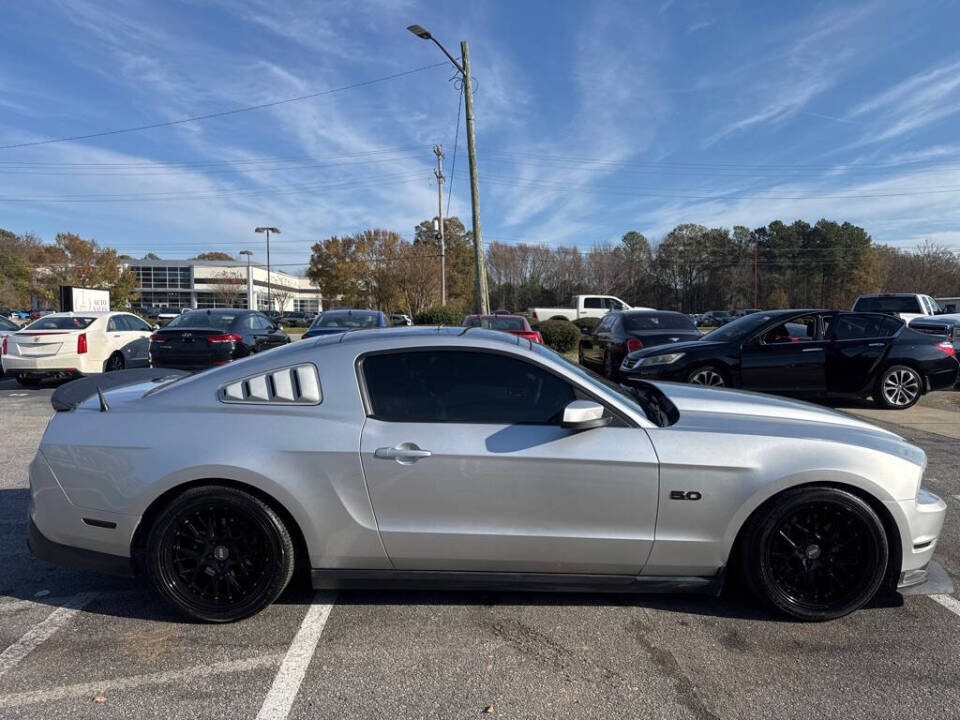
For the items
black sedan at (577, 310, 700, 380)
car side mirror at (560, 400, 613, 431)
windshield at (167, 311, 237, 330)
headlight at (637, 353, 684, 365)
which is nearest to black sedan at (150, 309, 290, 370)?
windshield at (167, 311, 237, 330)

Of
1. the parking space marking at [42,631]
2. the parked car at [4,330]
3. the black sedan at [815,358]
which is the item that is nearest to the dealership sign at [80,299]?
the parked car at [4,330]

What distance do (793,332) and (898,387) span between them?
67.6 inches

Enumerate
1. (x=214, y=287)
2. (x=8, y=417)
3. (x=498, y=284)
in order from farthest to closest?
1. (x=214, y=287)
2. (x=498, y=284)
3. (x=8, y=417)

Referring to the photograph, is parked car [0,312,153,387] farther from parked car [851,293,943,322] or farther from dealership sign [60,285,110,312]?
parked car [851,293,943,322]

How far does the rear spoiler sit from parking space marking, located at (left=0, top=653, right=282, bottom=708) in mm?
1374

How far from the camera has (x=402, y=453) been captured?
287 centimetres

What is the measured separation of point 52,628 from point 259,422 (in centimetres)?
143

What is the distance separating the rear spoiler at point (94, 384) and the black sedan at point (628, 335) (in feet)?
26.0

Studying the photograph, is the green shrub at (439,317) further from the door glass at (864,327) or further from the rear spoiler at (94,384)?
the rear spoiler at (94,384)

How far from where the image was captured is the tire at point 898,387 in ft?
29.3

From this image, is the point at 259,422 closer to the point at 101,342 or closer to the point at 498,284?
the point at 101,342

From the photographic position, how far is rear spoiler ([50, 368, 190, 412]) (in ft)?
10.7

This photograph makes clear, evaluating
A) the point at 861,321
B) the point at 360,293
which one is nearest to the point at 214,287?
the point at 360,293

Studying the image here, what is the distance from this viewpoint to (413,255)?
4981 cm
